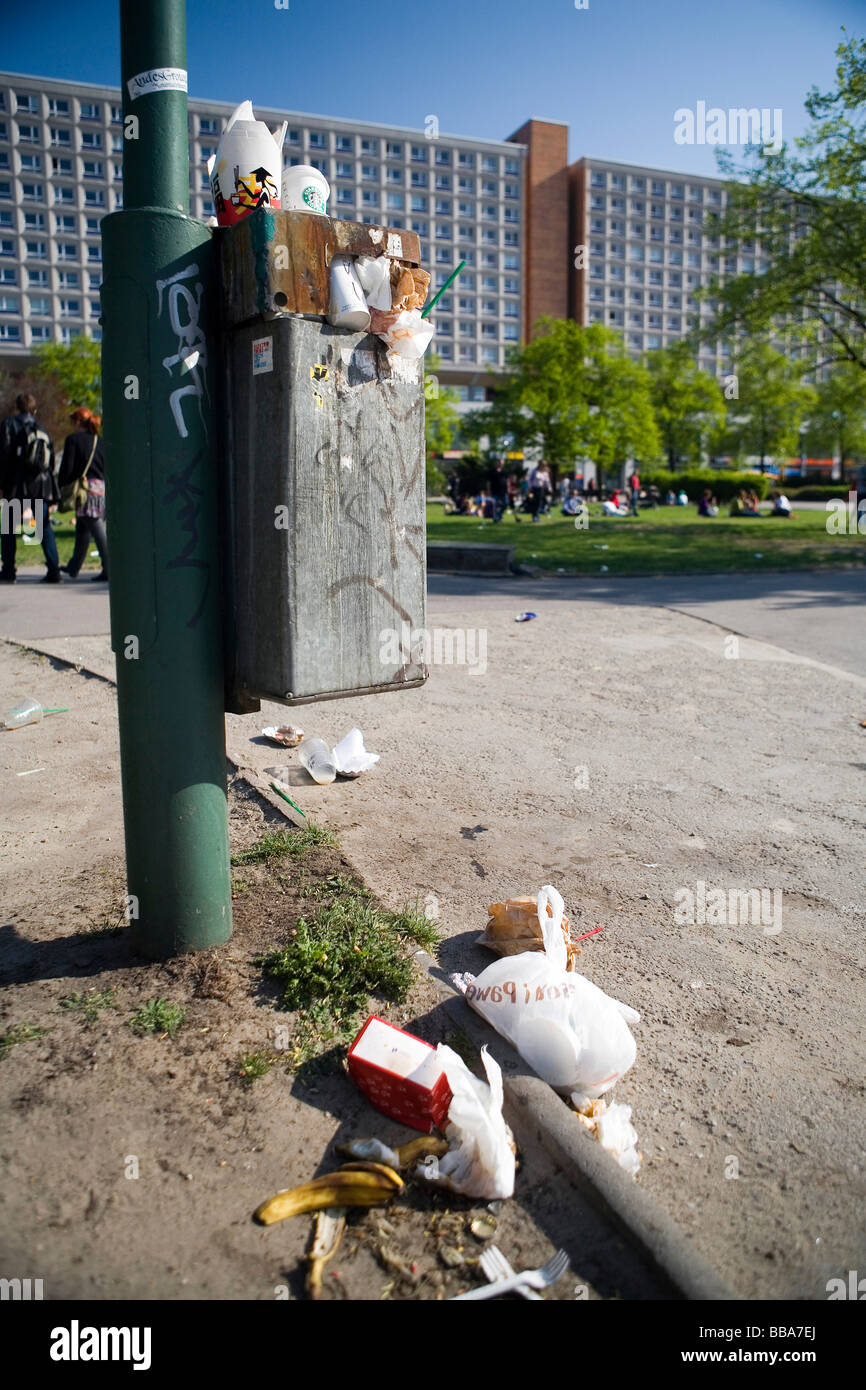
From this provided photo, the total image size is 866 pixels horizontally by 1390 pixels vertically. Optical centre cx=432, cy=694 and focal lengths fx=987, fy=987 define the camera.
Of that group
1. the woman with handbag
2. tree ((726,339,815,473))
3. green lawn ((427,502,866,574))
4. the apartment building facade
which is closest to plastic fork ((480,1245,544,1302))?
the woman with handbag

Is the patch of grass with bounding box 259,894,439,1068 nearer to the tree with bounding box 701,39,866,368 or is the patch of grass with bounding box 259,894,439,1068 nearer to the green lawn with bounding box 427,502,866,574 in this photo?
the green lawn with bounding box 427,502,866,574

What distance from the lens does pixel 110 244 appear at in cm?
275

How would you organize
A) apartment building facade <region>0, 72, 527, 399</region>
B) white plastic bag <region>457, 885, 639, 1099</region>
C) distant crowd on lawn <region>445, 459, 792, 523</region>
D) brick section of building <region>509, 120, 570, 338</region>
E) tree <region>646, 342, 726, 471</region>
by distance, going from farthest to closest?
1. brick section of building <region>509, 120, 570, 338</region>
2. apartment building facade <region>0, 72, 527, 399</region>
3. tree <region>646, 342, 726, 471</region>
4. distant crowd on lawn <region>445, 459, 792, 523</region>
5. white plastic bag <region>457, 885, 639, 1099</region>

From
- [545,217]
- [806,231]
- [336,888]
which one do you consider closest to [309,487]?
[336,888]

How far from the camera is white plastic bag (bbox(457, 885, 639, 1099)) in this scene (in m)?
2.66

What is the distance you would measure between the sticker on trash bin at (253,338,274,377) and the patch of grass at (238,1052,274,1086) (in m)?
1.84

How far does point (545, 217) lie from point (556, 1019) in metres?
121

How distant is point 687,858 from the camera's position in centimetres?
425

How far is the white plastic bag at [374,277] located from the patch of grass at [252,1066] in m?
2.08

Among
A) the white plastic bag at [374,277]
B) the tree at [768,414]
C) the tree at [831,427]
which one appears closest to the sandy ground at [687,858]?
the white plastic bag at [374,277]

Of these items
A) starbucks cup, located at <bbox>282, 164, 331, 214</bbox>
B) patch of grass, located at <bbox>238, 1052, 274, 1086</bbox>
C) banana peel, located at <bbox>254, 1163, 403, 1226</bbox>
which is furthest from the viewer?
starbucks cup, located at <bbox>282, 164, 331, 214</bbox>
